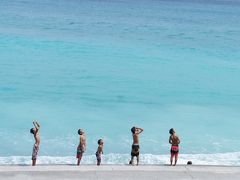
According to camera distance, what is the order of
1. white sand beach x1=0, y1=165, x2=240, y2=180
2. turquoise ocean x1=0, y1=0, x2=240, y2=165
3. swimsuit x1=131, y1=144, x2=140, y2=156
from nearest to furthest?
white sand beach x1=0, y1=165, x2=240, y2=180 → swimsuit x1=131, y1=144, x2=140, y2=156 → turquoise ocean x1=0, y1=0, x2=240, y2=165

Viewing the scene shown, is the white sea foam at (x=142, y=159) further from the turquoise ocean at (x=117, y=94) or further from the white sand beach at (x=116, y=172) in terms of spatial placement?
the white sand beach at (x=116, y=172)

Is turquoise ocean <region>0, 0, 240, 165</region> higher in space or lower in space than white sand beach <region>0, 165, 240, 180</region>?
higher

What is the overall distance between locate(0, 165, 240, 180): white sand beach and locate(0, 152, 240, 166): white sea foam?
137 inches

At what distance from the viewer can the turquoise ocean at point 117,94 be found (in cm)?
2089

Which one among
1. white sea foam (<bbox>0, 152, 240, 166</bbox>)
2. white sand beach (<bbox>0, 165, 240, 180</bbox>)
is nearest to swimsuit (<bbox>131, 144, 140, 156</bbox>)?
white sand beach (<bbox>0, 165, 240, 180</bbox>)

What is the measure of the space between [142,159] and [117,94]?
12.2 metres

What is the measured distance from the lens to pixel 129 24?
7131cm

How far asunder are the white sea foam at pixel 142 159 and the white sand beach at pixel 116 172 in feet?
11.4

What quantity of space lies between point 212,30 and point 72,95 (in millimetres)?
41882

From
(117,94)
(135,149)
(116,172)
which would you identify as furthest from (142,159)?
(117,94)

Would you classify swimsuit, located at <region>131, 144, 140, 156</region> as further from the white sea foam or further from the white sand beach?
the white sea foam

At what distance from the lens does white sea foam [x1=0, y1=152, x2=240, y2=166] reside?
60.8ft

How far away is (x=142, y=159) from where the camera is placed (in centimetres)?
1877

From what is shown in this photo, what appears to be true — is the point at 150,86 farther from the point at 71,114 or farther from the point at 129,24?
the point at 129,24
